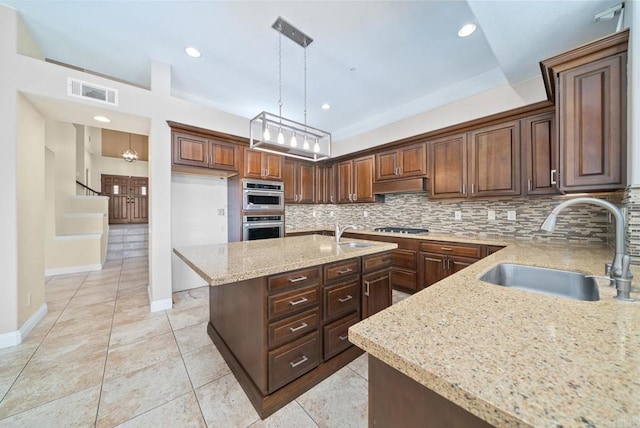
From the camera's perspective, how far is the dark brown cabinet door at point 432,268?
3.04 metres

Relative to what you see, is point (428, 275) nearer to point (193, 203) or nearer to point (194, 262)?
point (194, 262)

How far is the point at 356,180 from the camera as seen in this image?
4.54 metres

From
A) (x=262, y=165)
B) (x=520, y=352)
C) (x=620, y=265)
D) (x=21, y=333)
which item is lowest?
(x=21, y=333)

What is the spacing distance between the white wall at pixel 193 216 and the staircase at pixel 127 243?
3.91m

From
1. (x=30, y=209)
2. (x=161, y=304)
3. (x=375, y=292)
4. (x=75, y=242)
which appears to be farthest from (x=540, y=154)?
(x=75, y=242)

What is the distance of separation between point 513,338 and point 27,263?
3917 mm

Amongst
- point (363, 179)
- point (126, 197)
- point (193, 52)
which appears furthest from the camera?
point (126, 197)

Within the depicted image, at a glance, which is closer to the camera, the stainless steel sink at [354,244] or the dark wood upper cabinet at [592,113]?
the dark wood upper cabinet at [592,113]

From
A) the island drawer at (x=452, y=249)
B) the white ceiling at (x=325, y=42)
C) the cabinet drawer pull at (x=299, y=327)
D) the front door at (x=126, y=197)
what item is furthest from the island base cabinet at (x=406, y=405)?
the front door at (x=126, y=197)

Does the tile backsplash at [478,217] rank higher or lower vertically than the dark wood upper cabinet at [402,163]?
lower

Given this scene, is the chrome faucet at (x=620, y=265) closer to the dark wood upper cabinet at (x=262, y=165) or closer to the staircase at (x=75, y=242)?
the dark wood upper cabinet at (x=262, y=165)

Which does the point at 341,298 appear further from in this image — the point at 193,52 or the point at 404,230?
the point at 193,52

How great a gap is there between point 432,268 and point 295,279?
2.28m

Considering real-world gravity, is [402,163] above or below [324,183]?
above
